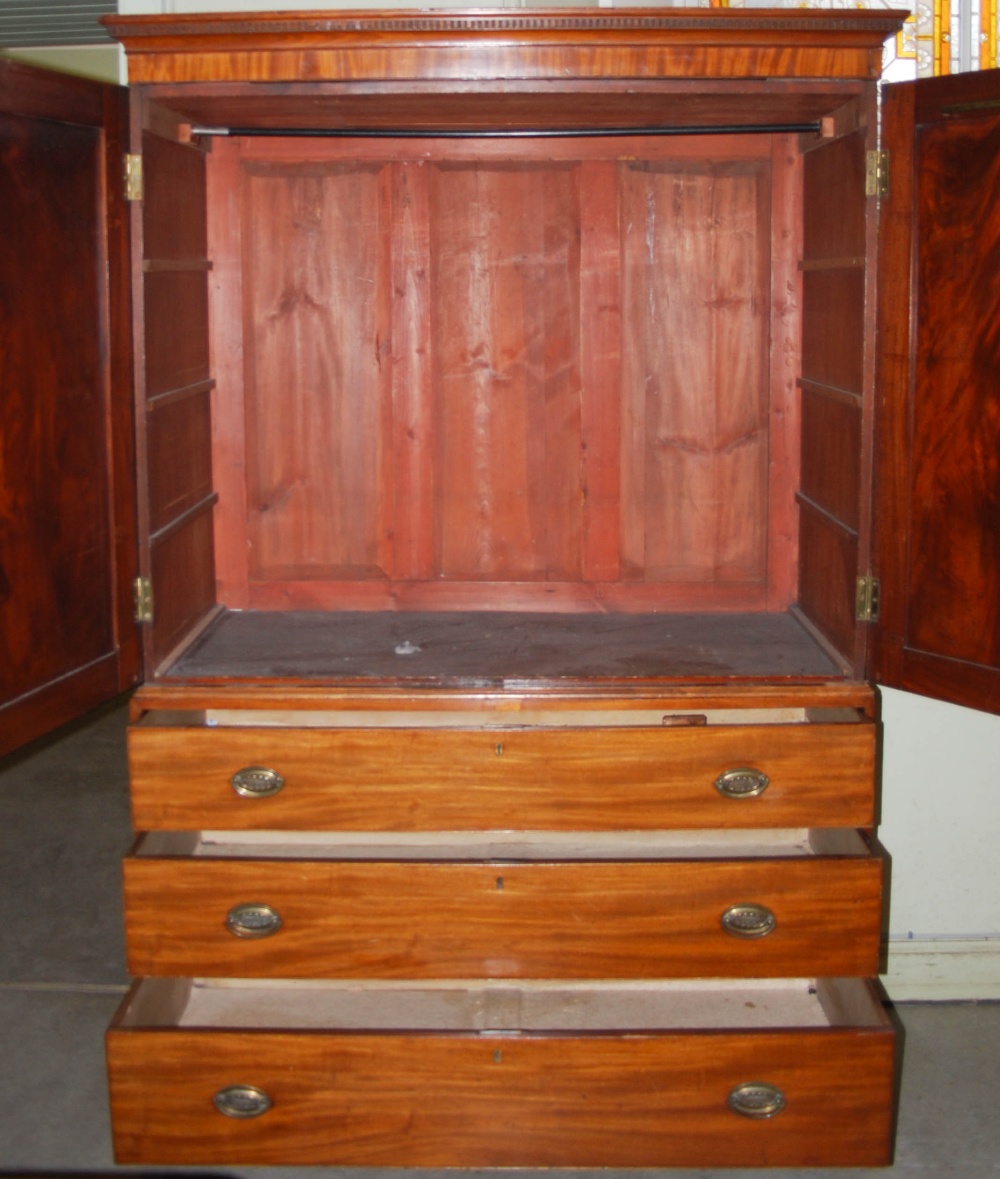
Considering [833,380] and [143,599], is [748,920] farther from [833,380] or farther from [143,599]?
[143,599]

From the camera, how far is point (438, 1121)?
234 cm

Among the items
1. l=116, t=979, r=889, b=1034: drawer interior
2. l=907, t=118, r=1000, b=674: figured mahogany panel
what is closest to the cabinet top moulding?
l=907, t=118, r=1000, b=674: figured mahogany panel

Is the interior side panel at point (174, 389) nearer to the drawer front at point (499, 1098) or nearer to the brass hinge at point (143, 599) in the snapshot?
the brass hinge at point (143, 599)

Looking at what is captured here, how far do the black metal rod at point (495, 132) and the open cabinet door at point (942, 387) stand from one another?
363mm

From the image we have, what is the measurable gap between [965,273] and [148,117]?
133cm

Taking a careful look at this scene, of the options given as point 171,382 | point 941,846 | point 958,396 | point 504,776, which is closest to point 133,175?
point 171,382

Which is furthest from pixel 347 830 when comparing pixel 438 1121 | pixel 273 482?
pixel 273 482

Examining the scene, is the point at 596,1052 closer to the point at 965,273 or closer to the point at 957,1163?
the point at 957,1163

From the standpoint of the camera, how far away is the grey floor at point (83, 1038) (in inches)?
98.3

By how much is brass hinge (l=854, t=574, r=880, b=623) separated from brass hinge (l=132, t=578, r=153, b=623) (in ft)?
3.92

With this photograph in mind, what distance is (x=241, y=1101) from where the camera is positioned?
2.33 m

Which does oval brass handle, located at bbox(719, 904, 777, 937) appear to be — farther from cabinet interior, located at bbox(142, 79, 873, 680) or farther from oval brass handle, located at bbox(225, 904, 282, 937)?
oval brass handle, located at bbox(225, 904, 282, 937)

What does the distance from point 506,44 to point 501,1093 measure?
1.68 m

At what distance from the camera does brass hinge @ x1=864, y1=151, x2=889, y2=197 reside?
7.43ft
